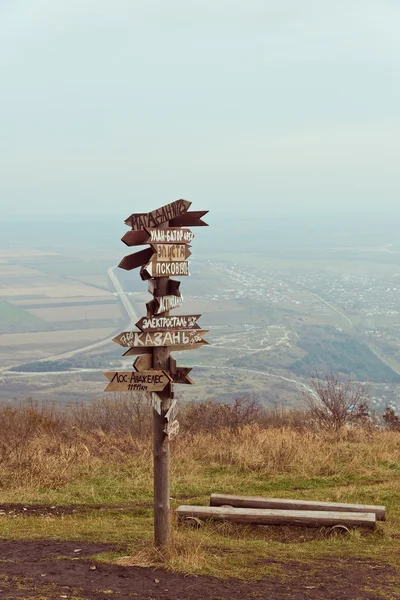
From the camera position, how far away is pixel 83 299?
→ 314 ft

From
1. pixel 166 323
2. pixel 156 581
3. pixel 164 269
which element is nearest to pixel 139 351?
pixel 166 323

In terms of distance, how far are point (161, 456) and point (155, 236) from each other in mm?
2001

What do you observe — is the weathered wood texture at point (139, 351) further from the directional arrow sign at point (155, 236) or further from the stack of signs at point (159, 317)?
the directional arrow sign at point (155, 236)

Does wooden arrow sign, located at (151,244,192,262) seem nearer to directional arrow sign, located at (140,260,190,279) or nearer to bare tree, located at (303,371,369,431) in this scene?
directional arrow sign, located at (140,260,190,279)

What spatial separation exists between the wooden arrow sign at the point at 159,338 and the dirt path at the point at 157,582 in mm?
1958

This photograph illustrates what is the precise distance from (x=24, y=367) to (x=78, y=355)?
583 cm

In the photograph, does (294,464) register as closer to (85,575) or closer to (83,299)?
(85,575)

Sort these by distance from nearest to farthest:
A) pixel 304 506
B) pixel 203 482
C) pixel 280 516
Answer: pixel 280 516, pixel 304 506, pixel 203 482

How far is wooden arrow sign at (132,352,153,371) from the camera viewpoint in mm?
6555

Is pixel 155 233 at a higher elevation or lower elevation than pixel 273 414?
higher

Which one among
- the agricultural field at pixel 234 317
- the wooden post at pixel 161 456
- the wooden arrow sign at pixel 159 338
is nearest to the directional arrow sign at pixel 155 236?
the wooden post at pixel 161 456

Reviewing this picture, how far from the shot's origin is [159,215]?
674cm

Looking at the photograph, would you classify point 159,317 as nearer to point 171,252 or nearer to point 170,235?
point 171,252

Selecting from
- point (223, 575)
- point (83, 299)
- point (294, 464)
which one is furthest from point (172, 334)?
point (83, 299)
